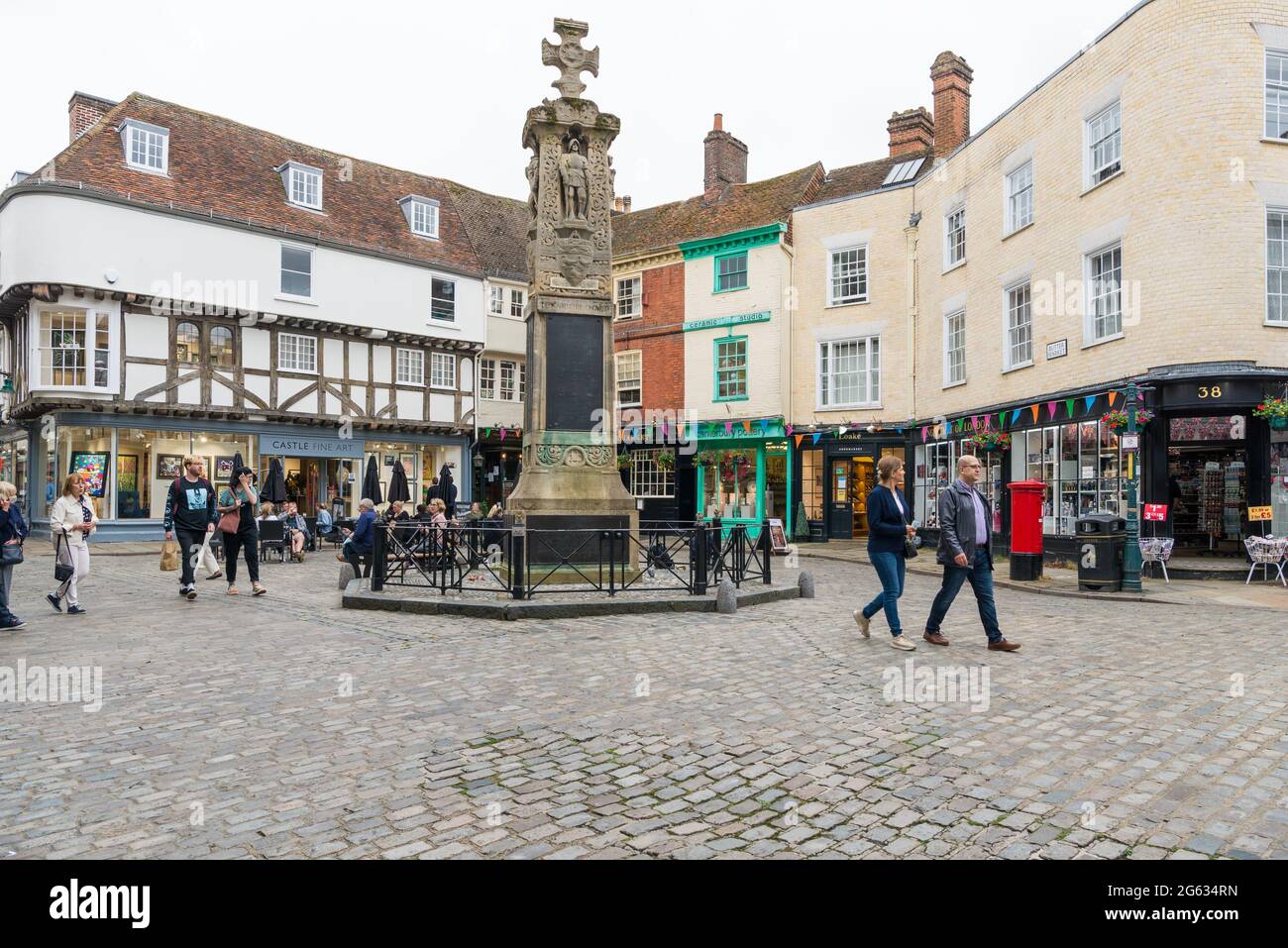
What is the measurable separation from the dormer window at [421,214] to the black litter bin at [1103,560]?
26.1m

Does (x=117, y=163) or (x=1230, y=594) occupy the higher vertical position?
(x=117, y=163)

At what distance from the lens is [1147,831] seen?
373cm

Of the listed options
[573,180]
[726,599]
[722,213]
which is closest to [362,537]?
[726,599]

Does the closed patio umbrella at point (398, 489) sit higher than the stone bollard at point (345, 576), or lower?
higher

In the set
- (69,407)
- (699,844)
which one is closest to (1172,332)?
(699,844)

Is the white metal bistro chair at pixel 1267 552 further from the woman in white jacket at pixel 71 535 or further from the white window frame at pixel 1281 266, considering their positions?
the woman in white jacket at pixel 71 535

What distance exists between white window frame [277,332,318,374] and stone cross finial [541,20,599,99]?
56.4 feet

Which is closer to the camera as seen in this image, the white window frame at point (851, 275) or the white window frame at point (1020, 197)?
the white window frame at point (1020, 197)

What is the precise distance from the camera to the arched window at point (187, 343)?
24375mm

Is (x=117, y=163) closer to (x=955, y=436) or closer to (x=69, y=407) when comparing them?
(x=69, y=407)

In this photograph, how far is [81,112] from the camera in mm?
26656

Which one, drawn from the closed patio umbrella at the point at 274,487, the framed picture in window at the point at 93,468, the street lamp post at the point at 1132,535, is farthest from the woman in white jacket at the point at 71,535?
the framed picture in window at the point at 93,468

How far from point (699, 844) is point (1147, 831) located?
208 cm

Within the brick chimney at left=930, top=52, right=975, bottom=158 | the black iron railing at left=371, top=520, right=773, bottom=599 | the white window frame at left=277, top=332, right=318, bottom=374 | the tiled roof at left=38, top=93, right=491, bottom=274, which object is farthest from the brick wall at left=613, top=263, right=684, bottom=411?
the black iron railing at left=371, top=520, right=773, bottom=599
